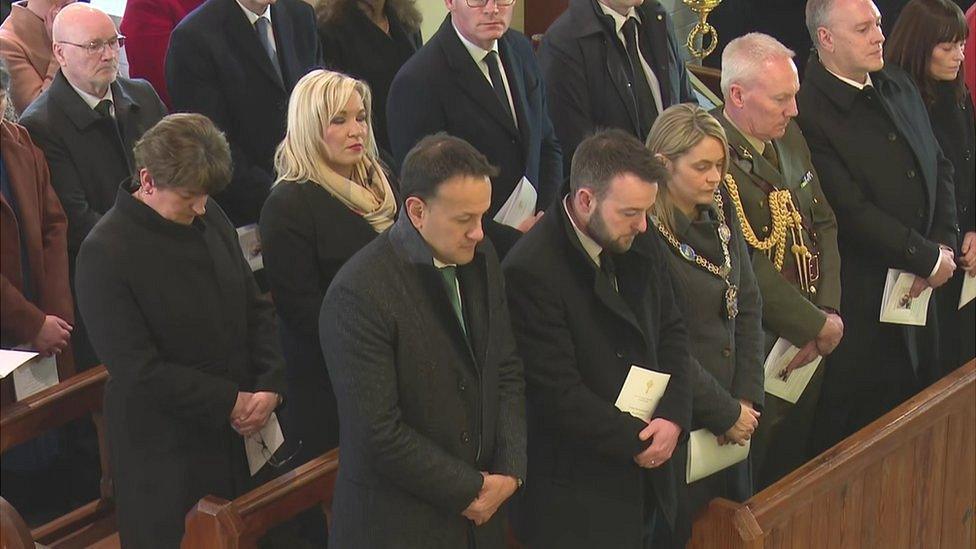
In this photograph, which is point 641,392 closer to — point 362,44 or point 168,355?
point 168,355

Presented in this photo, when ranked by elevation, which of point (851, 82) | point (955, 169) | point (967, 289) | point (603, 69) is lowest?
point (967, 289)

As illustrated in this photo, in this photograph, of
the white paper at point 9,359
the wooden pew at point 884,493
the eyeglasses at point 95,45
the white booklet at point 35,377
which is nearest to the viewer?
the white paper at point 9,359

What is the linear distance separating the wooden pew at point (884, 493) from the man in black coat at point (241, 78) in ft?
5.32

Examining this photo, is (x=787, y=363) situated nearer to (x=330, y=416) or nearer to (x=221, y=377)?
(x=330, y=416)

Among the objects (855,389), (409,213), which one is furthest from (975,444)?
(409,213)

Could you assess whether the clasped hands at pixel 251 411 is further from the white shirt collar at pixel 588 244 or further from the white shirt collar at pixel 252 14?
the white shirt collar at pixel 252 14

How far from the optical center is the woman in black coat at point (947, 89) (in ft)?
14.3

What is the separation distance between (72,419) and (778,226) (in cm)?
192

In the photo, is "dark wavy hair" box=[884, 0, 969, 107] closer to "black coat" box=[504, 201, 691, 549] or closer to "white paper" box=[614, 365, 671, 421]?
"black coat" box=[504, 201, 691, 549]

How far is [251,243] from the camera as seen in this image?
146 inches

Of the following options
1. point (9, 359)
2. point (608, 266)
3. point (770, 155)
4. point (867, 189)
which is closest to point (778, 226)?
point (770, 155)

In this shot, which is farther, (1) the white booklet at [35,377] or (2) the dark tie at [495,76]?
(2) the dark tie at [495,76]

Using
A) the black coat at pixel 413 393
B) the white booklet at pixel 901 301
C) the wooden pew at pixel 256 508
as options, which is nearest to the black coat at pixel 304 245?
the wooden pew at pixel 256 508

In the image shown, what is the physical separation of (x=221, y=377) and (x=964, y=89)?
107 inches
